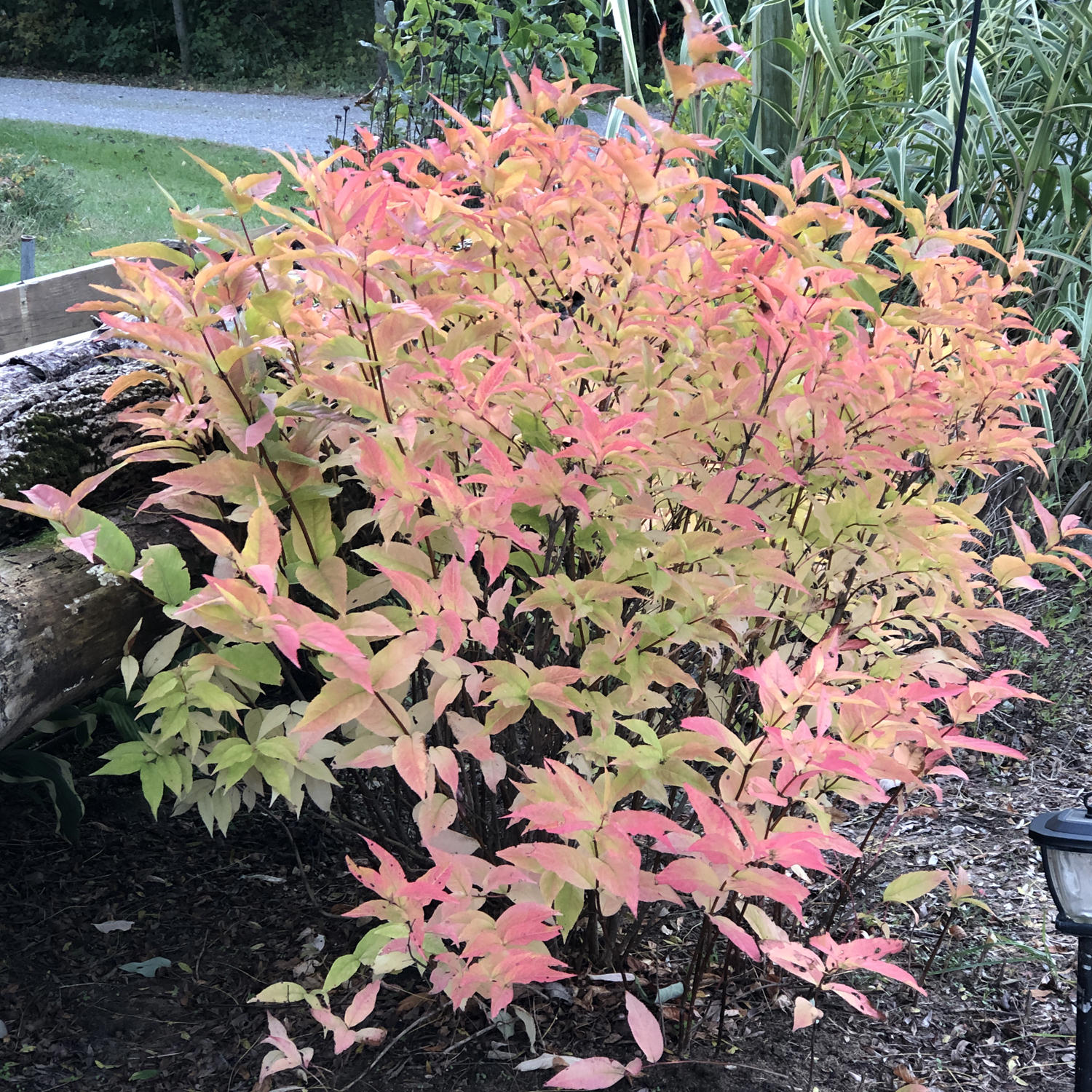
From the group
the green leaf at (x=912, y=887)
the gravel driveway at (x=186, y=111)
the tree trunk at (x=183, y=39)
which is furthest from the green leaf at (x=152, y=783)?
the tree trunk at (x=183, y=39)

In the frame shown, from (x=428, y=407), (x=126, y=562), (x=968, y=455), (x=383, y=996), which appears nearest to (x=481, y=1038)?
(x=383, y=996)

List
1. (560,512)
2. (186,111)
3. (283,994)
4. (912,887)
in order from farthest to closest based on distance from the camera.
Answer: (186,111), (912,887), (283,994), (560,512)

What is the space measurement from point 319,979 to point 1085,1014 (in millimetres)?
1208

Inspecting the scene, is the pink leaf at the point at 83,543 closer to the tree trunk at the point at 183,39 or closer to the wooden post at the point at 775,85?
the wooden post at the point at 775,85

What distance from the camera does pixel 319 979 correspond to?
5.96 feet

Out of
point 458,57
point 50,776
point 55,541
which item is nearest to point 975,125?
point 458,57

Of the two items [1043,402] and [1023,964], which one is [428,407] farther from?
[1043,402]

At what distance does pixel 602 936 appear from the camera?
1792 millimetres

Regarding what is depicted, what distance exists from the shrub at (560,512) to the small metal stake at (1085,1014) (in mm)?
259

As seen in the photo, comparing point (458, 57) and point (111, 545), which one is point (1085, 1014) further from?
point (458, 57)

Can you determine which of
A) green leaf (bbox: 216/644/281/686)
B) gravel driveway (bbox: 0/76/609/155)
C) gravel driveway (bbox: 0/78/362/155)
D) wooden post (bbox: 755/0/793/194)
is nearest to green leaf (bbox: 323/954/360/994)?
green leaf (bbox: 216/644/281/686)

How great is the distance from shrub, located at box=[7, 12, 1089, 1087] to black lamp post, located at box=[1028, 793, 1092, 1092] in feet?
0.61

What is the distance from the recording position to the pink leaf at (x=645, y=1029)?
4.23 ft

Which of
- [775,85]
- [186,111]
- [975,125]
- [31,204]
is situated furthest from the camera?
[186,111]
